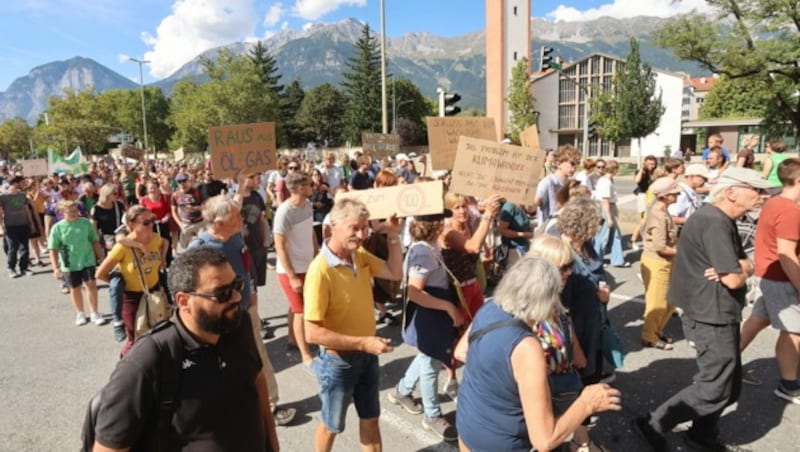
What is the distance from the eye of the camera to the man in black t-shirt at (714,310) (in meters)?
3.19

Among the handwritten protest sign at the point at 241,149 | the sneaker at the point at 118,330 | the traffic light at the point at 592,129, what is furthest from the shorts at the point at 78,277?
the traffic light at the point at 592,129

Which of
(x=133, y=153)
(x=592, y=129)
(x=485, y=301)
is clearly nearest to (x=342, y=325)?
(x=485, y=301)

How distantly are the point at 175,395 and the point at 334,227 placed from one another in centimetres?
135

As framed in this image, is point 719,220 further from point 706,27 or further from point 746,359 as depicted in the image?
point 706,27

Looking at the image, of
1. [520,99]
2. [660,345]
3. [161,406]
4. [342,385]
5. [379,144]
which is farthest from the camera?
[520,99]

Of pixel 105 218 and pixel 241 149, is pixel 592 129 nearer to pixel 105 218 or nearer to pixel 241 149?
pixel 105 218

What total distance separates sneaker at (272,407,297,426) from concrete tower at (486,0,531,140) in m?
58.3

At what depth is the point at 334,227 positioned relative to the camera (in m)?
2.91

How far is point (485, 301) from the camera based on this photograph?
4.16 metres

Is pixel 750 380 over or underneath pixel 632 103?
underneath

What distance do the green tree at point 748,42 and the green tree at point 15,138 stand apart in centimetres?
8497

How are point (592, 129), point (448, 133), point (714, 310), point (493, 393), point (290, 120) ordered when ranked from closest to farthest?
point (493, 393)
point (714, 310)
point (448, 133)
point (592, 129)
point (290, 120)

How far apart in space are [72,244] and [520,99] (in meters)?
53.2

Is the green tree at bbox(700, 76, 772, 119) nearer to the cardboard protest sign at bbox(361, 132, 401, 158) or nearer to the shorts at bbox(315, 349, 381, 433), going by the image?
the cardboard protest sign at bbox(361, 132, 401, 158)
